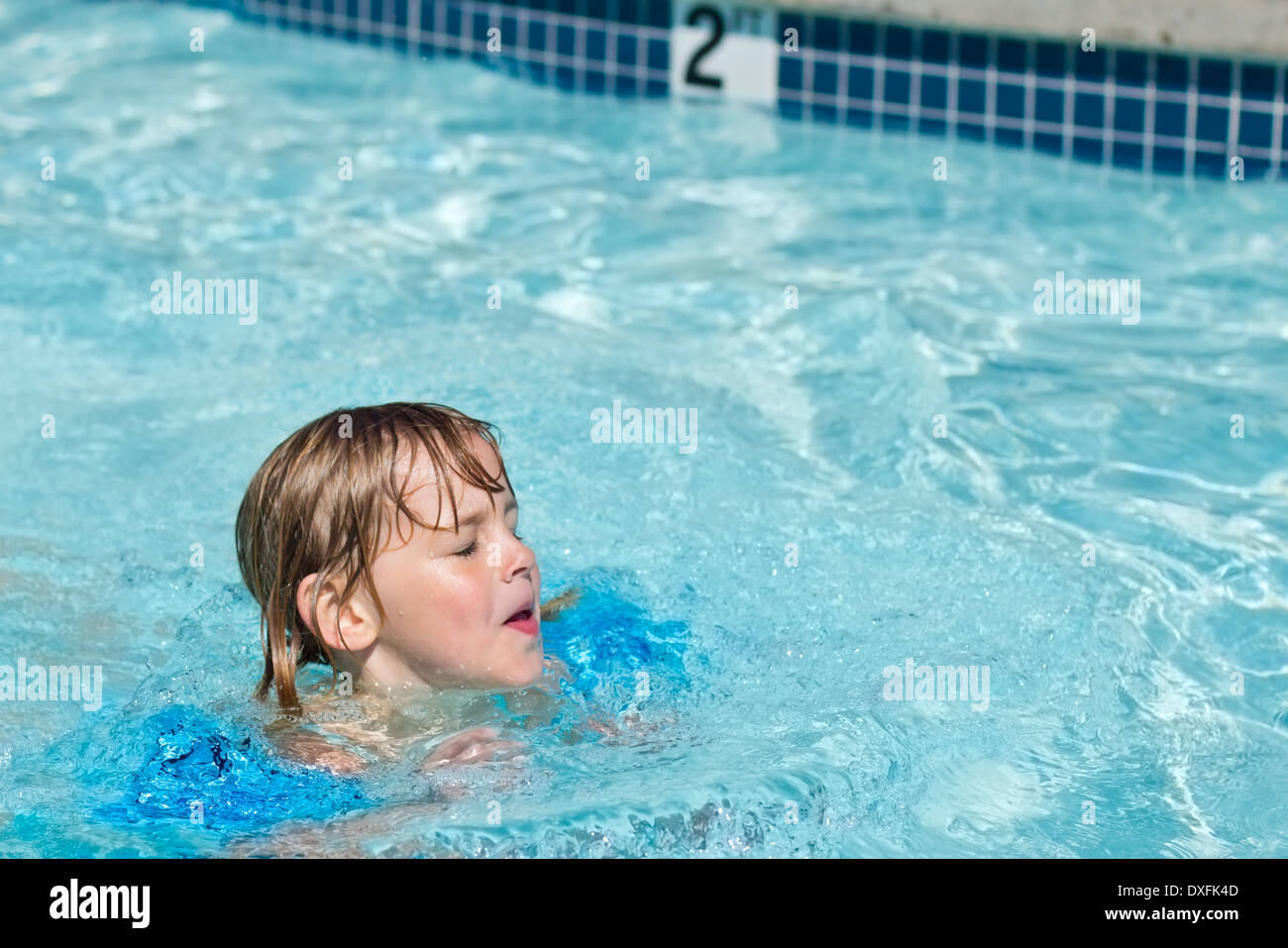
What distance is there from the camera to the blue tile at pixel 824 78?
7309mm

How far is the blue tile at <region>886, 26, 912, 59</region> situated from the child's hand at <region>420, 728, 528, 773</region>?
15.3ft

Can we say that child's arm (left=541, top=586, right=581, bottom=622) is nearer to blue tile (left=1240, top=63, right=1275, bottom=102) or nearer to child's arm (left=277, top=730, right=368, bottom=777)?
child's arm (left=277, top=730, right=368, bottom=777)

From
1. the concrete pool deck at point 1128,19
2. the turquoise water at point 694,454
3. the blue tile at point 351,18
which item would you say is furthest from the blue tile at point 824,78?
the blue tile at point 351,18

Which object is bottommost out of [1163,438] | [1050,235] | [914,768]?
[914,768]

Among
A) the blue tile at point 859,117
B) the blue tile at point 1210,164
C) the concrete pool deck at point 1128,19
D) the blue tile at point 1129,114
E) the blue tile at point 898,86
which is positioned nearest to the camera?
the concrete pool deck at point 1128,19

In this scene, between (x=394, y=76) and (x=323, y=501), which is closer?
(x=323, y=501)

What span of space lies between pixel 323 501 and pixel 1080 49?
182 inches

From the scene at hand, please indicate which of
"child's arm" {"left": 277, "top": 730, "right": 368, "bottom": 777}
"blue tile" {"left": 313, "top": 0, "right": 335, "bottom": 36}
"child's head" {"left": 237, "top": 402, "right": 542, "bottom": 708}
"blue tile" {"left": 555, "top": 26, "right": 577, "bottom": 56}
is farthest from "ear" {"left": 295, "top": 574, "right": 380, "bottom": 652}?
"blue tile" {"left": 313, "top": 0, "right": 335, "bottom": 36}

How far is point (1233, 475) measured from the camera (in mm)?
4484

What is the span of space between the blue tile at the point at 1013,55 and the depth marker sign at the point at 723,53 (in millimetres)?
971

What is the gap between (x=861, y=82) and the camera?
723 centimetres

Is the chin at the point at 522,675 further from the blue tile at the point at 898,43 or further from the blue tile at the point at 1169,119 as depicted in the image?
the blue tile at the point at 898,43

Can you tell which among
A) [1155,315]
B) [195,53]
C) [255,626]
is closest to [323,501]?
[255,626]
